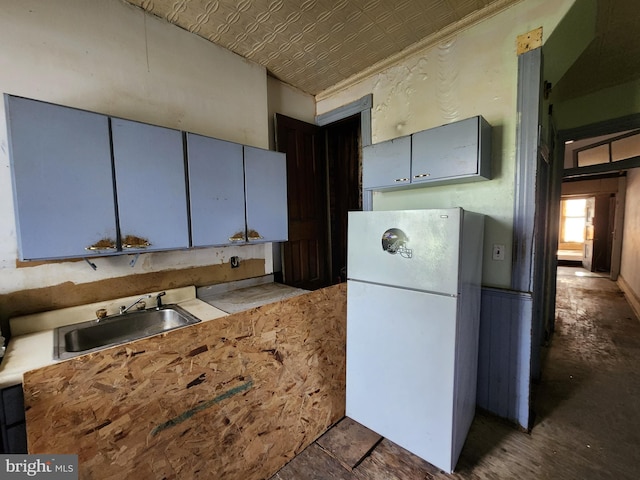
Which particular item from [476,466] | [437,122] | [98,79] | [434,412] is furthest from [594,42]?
[98,79]

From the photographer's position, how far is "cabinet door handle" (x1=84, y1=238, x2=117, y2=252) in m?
1.37

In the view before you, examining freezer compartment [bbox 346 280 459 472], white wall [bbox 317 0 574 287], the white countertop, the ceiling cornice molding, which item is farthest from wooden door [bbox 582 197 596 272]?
the white countertop

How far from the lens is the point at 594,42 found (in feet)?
6.97

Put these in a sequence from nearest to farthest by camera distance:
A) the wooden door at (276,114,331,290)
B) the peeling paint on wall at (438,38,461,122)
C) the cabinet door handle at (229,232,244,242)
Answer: the cabinet door handle at (229,232,244,242) → the peeling paint on wall at (438,38,461,122) → the wooden door at (276,114,331,290)

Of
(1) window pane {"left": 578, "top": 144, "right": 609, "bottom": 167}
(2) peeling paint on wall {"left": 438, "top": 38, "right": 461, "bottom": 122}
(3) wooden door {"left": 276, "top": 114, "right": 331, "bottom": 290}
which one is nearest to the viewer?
(2) peeling paint on wall {"left": 438, "top": 38, "right": 461, "bottom": 122}

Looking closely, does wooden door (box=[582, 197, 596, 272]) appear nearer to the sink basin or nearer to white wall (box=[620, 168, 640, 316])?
white wall (box=[620, 168, 640, 316])

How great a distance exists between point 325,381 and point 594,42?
11.1 feet

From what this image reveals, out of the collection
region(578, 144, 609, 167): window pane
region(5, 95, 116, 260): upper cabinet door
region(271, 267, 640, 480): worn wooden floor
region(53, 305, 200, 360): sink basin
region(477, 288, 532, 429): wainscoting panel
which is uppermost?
region(578, 144, 609, 167): window pane

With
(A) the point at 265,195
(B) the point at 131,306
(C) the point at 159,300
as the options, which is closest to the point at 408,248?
(A) the point at 265,195

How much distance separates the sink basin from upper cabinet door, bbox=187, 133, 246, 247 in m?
0.50

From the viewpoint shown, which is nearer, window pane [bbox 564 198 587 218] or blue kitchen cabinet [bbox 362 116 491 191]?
blue kitchen cabinet [bbox 362 116 491 191]

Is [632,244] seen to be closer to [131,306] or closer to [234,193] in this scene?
[234,193]

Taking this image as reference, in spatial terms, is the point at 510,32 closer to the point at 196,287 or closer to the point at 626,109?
the point at 626,109

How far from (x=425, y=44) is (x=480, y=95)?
64 centimetres
